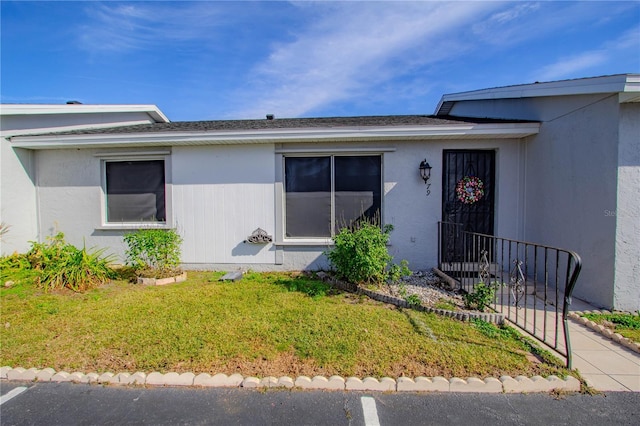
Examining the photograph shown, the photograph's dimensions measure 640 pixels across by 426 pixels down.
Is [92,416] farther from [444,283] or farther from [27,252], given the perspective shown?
[27,252]

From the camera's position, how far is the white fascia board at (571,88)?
3.67m

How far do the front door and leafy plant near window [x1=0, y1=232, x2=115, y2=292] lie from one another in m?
6.70

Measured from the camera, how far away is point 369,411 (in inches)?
88.2

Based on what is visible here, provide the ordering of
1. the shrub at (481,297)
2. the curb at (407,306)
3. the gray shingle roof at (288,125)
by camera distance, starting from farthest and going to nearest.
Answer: the gray shingle roof at (288,125) < the shrub at (481,297) < the curb at (407,306)

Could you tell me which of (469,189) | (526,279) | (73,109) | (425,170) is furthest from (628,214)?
(73,109)

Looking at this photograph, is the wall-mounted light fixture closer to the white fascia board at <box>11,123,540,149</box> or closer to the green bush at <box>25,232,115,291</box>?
the white fascia board at <box>11,123,540,149</box>

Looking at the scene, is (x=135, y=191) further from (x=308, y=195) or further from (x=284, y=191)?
(x=308, y=195)

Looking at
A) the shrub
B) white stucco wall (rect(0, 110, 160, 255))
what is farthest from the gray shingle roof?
the shrub

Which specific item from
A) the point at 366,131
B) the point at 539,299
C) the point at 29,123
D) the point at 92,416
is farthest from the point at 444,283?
the point at 29,123

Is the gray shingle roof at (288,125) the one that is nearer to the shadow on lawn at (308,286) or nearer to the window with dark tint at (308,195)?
Result: the window with dark tint at (308,195)

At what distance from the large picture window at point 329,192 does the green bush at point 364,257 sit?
1289 millimetres

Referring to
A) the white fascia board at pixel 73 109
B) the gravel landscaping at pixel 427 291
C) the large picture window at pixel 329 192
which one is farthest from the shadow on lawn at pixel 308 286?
the white fascia board at pixel 73 109

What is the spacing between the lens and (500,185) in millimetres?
5922

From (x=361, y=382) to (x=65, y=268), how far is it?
560 centimetres
